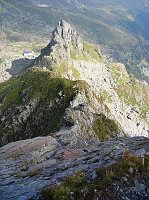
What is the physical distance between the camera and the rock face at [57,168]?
34.8 metres

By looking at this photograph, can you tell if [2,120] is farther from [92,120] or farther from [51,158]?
[51,158]

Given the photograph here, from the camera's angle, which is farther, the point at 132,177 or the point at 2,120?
the point at 2,120

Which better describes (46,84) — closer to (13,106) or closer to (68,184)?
(13,106)

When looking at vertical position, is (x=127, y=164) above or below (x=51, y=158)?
above

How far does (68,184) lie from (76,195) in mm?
1786

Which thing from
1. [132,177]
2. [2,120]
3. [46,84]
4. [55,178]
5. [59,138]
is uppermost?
[132,177]

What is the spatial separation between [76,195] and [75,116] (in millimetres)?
72413

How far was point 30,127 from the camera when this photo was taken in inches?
5335

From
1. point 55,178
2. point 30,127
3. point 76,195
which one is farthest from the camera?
point 30,127

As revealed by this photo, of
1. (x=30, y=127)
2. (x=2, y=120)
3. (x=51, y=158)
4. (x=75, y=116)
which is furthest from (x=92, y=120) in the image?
(x=51, y=158)

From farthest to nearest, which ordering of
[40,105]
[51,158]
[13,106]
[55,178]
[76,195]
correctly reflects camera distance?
[13,106] < [40,105] < [51,158] < [55,178] < [76,195]

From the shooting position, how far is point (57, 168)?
42.1 metres

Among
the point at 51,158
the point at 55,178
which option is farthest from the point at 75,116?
the point at 55,178

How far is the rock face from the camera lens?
34.8 meters
